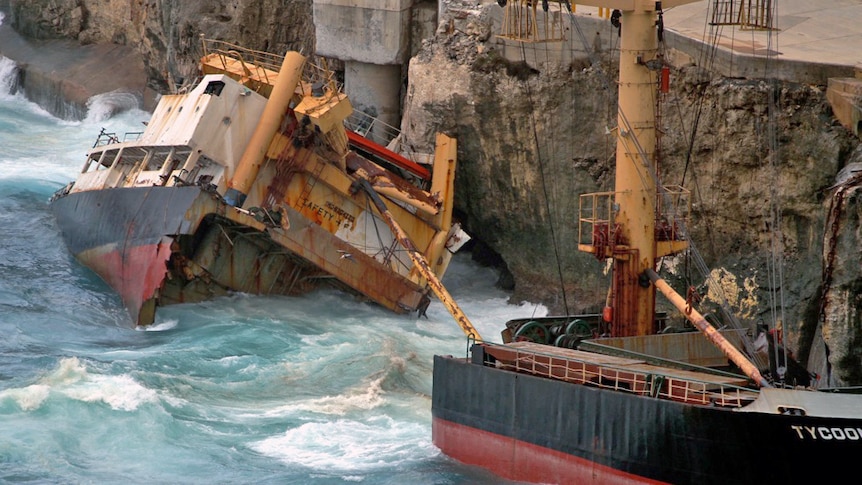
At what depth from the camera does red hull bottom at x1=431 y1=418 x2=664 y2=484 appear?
1995 cm

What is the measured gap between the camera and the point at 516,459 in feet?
69.1

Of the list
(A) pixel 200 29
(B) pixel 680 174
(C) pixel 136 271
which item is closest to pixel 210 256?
(C) pixel 136 271

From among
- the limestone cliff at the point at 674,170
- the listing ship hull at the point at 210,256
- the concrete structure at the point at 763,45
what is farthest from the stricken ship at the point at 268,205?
the concrete structure at the point at 763,45

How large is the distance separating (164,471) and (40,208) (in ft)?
60.3

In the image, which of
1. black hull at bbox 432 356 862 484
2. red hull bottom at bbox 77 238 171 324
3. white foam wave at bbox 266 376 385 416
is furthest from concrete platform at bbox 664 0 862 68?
red hull bottom at bbox 77 238 171 324

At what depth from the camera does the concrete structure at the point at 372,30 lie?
117 ft

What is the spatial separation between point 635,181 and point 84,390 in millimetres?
9366

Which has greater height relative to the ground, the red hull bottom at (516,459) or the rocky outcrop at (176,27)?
the rocky outcrop at (176,27)

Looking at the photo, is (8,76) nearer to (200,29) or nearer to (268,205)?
(200,29)

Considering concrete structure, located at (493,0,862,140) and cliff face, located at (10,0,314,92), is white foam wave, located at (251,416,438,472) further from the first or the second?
cliff face, located at (10,0,314,92)

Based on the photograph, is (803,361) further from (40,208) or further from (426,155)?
(40,208)

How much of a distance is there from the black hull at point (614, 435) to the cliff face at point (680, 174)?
320cm

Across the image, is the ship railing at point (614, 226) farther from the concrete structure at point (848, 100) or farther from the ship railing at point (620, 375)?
the concrete structure at point (848, 100)

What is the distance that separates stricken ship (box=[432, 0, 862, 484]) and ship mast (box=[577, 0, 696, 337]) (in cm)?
2
